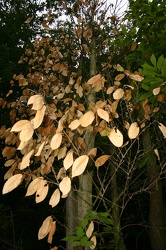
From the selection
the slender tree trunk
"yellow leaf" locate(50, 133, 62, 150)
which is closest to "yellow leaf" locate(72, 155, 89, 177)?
"yellow leaf" locate(50, 133, 62, 150)

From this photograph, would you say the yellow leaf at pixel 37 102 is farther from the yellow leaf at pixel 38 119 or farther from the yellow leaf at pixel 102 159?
the yellow leaf at pixel 102 159

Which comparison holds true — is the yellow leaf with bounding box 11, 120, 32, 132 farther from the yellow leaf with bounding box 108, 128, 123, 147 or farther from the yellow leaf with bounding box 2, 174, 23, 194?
the yellow leaf with bounding box 108, 128, 123, 147

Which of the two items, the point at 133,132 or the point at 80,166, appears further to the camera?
the point at 133,132

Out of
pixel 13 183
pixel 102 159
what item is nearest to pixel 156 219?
pixel 102 159

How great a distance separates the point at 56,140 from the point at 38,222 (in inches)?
229

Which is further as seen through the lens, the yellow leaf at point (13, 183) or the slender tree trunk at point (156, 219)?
the slender tree trunk at point (156, 219)

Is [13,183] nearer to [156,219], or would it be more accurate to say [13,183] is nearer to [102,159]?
[102,159]

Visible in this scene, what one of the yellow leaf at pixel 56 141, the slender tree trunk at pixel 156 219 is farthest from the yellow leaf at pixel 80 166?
the slender tree trunk at pixel 156 219

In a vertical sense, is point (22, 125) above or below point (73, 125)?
above

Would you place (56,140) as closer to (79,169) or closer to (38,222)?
(79,169)

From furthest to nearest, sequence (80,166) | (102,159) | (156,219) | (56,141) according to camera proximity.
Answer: (156,219) < (102,159) < (56,141) < (80,166)

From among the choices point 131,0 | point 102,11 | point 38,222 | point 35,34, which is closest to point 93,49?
point 102,11

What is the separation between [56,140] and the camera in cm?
115

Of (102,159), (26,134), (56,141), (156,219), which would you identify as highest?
(26,134)
